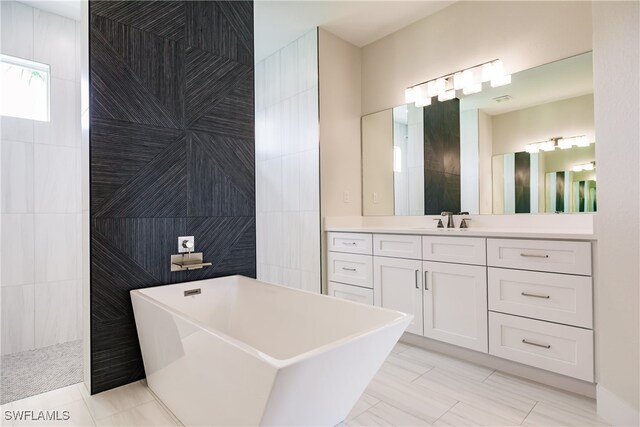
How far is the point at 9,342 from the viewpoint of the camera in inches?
93.8

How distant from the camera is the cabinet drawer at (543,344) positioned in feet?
5.56

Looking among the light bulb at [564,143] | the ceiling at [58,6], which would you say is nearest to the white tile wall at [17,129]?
the ceiling at [58,6]

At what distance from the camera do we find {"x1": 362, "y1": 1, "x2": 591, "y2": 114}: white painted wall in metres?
2.18

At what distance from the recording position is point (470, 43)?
2.62m

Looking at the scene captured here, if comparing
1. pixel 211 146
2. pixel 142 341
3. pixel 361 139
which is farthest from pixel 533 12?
pixel 142 341

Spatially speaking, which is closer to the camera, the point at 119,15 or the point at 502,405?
the point at 502,405

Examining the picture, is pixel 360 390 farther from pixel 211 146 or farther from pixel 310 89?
pixel 310 89

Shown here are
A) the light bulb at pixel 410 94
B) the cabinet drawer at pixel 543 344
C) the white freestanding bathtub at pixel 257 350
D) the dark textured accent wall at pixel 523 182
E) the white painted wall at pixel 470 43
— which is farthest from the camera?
the light bulb at pixel 410 94

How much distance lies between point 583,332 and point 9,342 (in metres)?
3.65

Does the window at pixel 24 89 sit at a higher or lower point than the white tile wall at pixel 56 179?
higher

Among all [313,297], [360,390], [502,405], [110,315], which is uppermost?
[313,297]

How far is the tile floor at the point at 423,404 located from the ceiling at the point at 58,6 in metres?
2.69

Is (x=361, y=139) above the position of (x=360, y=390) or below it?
above

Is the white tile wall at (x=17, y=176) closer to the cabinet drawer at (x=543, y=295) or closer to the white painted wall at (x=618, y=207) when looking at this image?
the cabinet drawer at (x=543, y=295)
